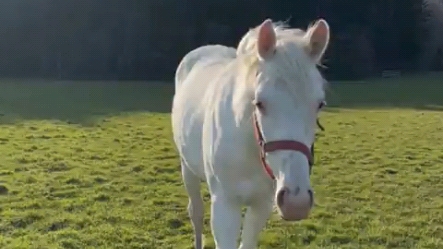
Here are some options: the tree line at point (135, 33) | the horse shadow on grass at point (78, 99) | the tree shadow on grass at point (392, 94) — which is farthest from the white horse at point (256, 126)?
the tree line at point (135, 33)

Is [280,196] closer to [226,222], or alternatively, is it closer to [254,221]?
[226,222]

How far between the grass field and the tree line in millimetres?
15777

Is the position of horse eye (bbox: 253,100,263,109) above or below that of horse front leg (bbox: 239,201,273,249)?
above

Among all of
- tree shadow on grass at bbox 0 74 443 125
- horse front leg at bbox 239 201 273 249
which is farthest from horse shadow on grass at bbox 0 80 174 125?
horse front leg at bbox 239 201 273 249

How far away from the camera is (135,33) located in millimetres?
32656

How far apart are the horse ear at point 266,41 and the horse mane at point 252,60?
0.04 m

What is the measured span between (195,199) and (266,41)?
2.18 m

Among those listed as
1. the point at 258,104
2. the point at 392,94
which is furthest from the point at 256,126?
the point at 392,94

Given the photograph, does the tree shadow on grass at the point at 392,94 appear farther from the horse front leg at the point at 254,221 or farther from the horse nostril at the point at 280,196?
the horse nostril at the point at 280,196

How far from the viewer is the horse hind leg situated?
4.78m

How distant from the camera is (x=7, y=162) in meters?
8.96

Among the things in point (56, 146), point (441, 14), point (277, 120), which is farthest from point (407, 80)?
point (277, 120)

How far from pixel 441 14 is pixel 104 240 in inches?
1462

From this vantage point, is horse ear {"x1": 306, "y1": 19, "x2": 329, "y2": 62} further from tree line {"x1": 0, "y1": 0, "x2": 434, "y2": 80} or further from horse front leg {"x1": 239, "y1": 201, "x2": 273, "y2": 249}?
tree line {"x1": 0, "y1": 0, "x2": 434, "y2": 80}
